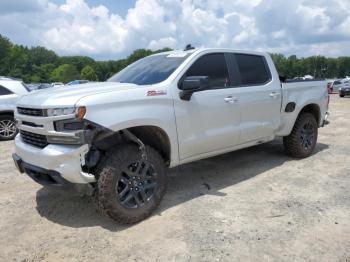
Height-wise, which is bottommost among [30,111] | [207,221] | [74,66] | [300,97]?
[207,221]

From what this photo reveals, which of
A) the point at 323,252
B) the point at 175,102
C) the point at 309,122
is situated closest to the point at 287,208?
the point at 323,252

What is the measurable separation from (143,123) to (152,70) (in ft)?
3.44

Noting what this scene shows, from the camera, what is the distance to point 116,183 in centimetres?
379

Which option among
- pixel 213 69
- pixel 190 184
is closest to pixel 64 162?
pixel 190 184

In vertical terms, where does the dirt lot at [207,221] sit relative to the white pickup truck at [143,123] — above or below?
below

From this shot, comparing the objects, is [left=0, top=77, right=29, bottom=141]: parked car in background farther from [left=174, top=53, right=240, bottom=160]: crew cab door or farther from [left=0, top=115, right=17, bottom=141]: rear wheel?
[left=174, top=53, right=240, bottom=160]: crew cab door

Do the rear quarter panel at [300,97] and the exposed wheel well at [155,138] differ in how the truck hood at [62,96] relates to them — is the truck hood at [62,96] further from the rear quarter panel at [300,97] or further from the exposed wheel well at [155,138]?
the rear quarter panel at [300,97]

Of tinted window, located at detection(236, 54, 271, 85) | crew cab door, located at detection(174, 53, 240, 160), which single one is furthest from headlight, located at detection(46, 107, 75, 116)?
tinted window, located at detection(236, 54, 271, 85)

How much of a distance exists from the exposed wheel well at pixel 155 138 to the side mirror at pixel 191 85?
A: 0.52 m

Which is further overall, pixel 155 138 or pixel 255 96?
pixel 255 96

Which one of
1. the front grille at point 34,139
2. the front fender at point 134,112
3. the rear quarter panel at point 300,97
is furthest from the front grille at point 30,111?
the rear quarter panel at point 300,97

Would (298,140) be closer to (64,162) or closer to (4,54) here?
(64,162)

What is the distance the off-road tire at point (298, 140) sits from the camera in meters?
6.39

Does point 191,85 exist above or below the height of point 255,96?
above
